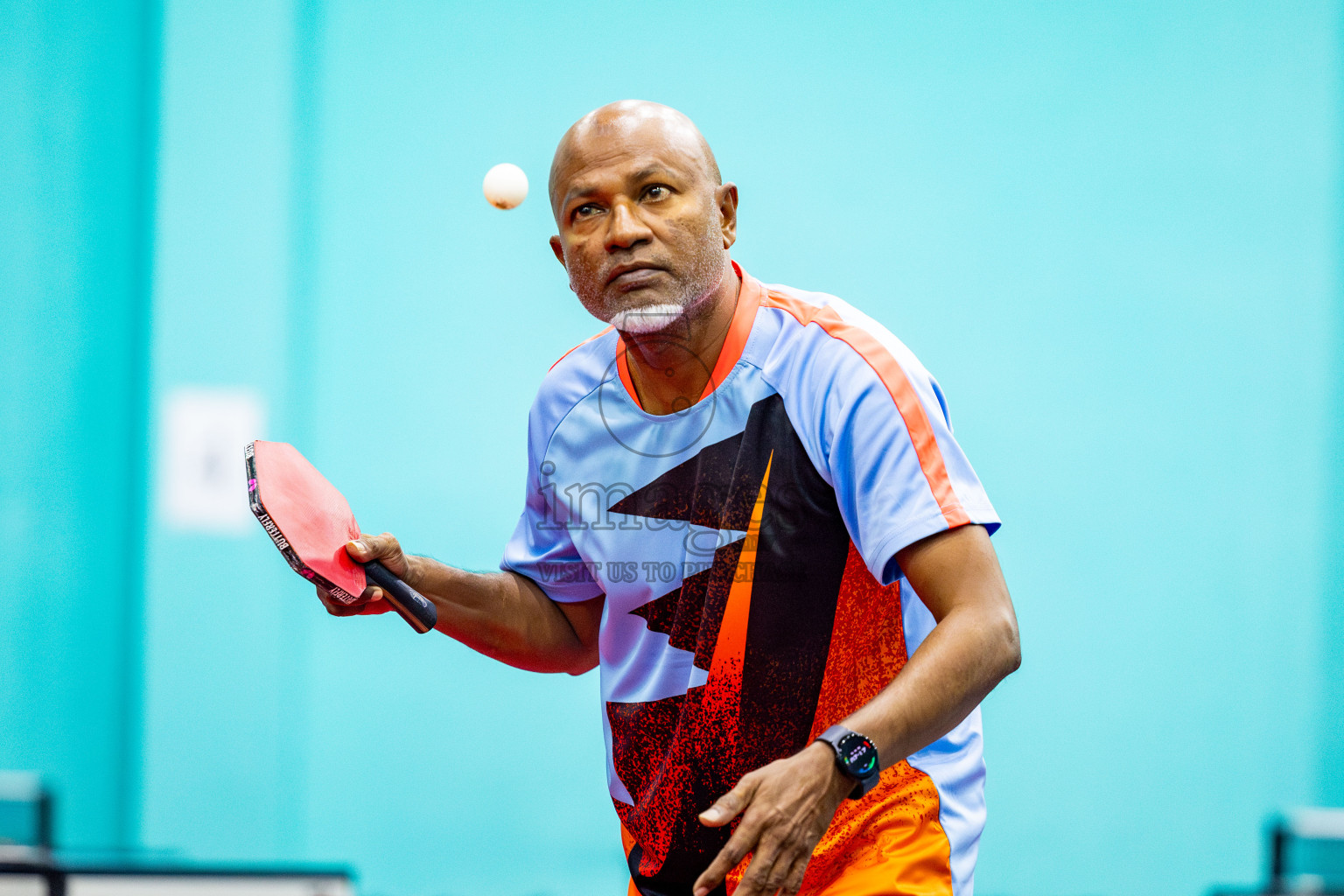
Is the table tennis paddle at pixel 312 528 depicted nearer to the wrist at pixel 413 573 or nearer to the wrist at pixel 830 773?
the wrist at pixel 413 573

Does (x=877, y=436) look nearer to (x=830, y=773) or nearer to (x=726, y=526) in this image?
(x=726, y=526)

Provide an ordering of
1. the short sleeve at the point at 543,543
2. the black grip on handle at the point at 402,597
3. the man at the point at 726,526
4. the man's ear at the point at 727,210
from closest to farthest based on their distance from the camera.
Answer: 1. the man at the point at 726,526
2. the black grip on handle at the point at 402,597
3. the man's ear at the point at 727,210
4. the short sleeve at the point at 543,543

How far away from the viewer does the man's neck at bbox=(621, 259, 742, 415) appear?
213cm

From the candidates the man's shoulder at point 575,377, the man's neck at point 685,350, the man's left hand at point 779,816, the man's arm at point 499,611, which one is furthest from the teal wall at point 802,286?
the man's left hand at point 779,816

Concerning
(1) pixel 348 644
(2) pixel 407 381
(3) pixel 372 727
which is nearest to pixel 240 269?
(2) pixel 407 381

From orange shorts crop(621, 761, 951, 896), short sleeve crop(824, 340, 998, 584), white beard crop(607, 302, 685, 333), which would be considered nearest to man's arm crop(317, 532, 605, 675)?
white beard crop(607, 302, 685, 333)

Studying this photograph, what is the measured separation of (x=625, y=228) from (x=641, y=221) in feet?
0.13

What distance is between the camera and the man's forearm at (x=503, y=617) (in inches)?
90.9

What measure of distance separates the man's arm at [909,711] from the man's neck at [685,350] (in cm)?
56

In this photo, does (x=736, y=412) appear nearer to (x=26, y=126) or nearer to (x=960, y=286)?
(x=960, y=286)

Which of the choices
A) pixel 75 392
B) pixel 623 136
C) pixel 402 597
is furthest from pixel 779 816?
pixel 75 392

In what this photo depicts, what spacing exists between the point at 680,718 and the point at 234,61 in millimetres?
3794

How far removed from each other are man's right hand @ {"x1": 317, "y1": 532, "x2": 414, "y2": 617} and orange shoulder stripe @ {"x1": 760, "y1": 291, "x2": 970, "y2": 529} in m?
0.87

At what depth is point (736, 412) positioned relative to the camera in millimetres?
2070
